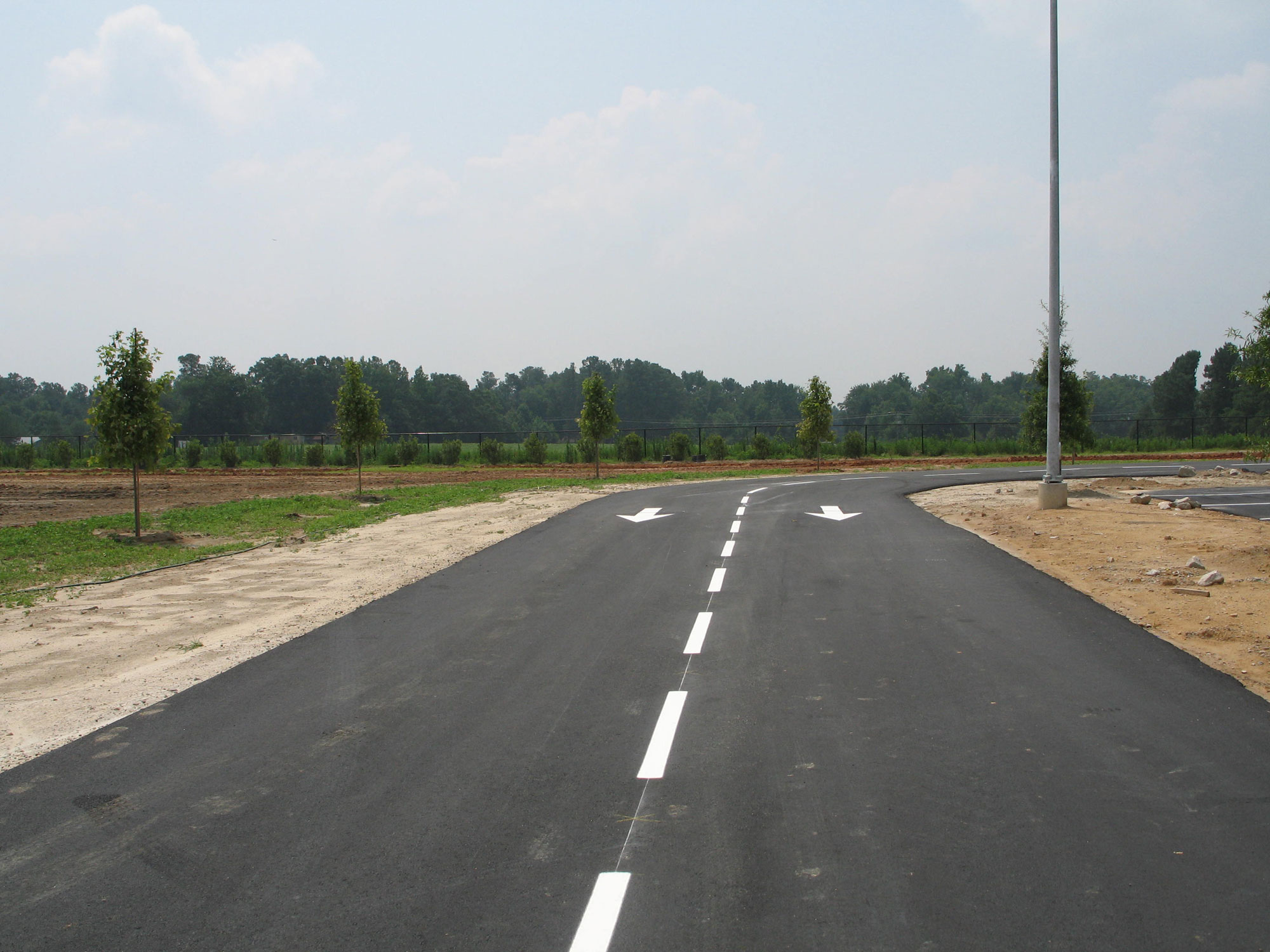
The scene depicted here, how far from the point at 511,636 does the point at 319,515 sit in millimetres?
13778

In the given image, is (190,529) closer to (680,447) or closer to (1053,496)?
(1053,496)

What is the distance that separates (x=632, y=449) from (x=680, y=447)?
271 centimetres

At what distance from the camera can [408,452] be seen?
48.4 metres

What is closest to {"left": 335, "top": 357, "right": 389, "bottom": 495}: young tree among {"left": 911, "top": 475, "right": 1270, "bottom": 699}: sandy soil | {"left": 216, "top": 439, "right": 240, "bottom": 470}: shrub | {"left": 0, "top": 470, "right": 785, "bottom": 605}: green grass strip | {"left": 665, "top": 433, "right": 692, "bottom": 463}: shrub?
{"left": 0, "top": 470, "right": 785, "bottom": 605}: green grass strip

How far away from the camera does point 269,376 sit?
98.5m

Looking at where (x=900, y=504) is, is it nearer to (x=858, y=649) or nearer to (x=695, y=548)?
(x=695, y=548)

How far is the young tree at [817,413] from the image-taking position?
38156 millimetres

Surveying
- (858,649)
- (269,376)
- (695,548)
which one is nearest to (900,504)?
(695,548)

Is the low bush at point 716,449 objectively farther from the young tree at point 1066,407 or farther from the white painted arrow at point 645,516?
the white painted arrow at point 645,516

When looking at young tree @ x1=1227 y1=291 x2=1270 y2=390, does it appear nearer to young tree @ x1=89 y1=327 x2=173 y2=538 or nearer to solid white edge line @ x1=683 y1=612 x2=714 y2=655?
solid white edge line @ x1=683 y1=612 x2=714 y2=655

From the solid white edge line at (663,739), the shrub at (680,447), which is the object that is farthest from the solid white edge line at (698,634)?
the shrub at (680,447)

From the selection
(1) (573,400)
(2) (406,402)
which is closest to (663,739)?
(2) (406,402)

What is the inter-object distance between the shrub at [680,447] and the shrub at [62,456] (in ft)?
111

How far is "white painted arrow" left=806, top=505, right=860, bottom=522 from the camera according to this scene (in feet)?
55.8
